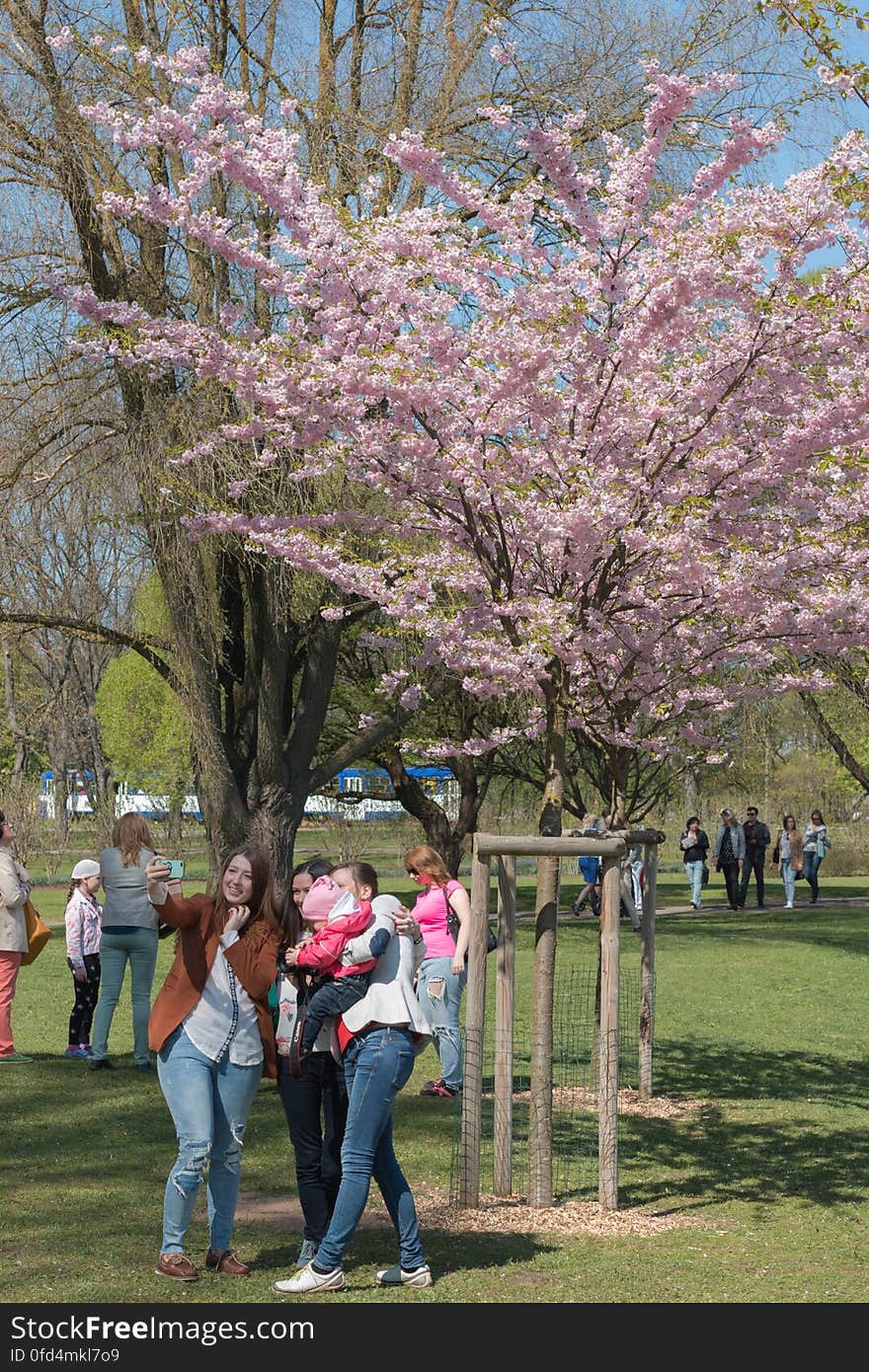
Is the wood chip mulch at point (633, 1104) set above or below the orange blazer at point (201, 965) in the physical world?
below

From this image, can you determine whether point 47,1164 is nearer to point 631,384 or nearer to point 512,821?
point 631,384

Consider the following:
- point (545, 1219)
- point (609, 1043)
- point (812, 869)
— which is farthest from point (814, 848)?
point (545, 1219)

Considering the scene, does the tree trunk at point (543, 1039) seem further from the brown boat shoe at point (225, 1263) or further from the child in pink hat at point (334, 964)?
the brown boat shoe at point (225, 1263)

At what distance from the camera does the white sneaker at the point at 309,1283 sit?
19.4 feet

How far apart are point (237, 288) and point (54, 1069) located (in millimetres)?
8151

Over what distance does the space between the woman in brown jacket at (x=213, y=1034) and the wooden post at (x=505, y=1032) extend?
5.93ft

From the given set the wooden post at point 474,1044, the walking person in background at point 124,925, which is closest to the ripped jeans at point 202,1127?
the wooden post at point 474,1044

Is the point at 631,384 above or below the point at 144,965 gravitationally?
above

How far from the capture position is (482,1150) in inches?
383

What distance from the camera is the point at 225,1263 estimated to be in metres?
6.19

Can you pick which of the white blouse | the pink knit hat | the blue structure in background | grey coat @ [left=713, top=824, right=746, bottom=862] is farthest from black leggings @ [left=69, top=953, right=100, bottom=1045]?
grey coat @ [left=713, top=824, right=746, bottom=862]

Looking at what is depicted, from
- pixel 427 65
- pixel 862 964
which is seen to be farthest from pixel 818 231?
pixel 862 964

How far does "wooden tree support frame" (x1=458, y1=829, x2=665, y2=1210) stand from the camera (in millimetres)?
7590

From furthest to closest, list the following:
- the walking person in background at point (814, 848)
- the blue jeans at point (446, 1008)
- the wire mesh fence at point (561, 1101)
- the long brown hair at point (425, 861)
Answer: the walking person in background at point (814, 848) → the blue jeans at point (446, 1008) → the long brown hair at point (425, 861) → the wire mesh fence at point (561, 1101)
